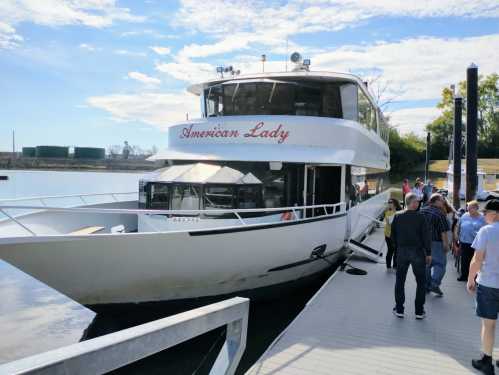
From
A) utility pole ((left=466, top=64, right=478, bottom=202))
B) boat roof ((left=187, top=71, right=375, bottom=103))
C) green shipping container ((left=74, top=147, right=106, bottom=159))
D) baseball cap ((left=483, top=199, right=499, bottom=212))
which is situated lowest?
baseball cap ((left=483, top=199, right=499, bottom=212))

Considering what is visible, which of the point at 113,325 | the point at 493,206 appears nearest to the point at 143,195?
the point at 113,325

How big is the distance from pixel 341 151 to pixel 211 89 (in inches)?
138

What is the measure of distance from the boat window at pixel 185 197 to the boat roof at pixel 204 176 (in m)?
0.13

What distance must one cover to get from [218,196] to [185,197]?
59cm

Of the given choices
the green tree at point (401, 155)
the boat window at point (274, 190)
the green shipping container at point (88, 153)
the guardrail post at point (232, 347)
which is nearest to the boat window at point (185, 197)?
the boat window at point (274, 190)

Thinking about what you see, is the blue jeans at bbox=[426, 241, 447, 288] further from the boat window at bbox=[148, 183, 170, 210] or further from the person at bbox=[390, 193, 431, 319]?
the boat window at bbox=[148, 183, 170, 210]

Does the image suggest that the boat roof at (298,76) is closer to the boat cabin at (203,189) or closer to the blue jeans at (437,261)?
the boat cabin at (203,189)

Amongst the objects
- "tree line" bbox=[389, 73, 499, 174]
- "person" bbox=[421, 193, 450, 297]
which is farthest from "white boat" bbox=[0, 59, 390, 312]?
"tree line" bbox=[389, 73, 499, 174]

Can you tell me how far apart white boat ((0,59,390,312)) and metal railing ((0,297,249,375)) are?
287 cm

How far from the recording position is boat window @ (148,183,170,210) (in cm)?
736

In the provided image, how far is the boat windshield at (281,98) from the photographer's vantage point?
919 centimetres

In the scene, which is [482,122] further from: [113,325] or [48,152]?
[48,152]

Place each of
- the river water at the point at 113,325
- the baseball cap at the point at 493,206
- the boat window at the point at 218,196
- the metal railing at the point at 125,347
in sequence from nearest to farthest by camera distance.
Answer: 1. the metal railing at the point at 125,347
2. the baseball cap at the point at 493,206
3. the river water at the point at 113,325
4. the boat window at the point at 218,196

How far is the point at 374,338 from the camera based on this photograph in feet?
16.9
